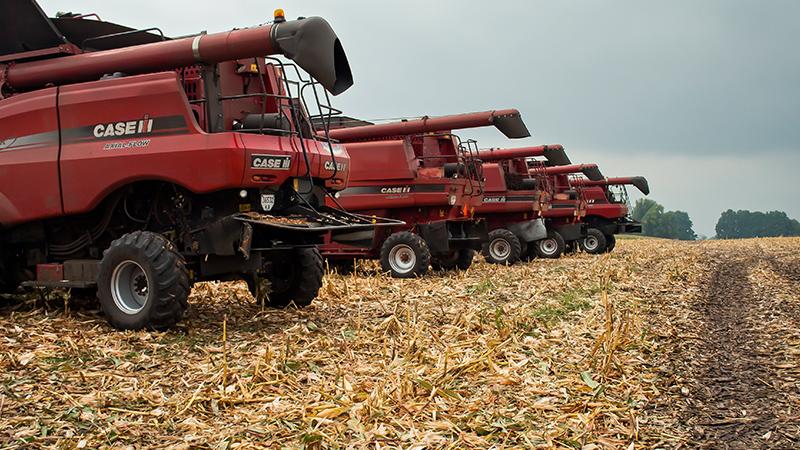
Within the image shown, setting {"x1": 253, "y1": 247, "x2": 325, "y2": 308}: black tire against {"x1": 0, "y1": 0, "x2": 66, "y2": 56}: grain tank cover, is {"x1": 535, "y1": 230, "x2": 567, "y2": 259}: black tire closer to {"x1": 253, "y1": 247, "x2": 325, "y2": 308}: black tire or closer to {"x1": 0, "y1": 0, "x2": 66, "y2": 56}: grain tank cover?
{"x1": 253, "y1": 247, "x2": 325, "y2": 308}: black tire

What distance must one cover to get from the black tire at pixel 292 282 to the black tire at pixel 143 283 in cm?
150

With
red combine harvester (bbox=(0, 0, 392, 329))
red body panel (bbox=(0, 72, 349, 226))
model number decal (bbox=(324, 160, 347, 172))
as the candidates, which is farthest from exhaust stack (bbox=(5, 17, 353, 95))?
model number decal (bbox=(324, 160, 347, 172))

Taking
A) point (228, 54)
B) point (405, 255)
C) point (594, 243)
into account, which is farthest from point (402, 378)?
point (594, 243)

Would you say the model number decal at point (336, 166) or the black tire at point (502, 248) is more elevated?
the model number decal at point (336, 166)

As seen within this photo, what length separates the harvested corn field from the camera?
14.0 ft

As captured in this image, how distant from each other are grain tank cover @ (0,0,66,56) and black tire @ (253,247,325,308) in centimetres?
336

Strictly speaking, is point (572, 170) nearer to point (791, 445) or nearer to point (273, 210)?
point (273, 210)

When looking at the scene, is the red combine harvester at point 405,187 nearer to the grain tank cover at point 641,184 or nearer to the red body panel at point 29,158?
the red body panel at point 29,158

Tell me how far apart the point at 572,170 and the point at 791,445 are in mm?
20202

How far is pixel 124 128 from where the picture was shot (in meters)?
7.36

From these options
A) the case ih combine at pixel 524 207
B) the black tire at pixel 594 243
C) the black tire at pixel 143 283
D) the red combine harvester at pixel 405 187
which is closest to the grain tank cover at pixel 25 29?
the black tire at pixel 143 283

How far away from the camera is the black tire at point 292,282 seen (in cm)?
862

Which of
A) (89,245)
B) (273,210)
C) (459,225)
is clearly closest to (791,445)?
(273,210)

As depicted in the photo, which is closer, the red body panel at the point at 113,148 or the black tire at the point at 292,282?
the red body panel at the point at 113,148
